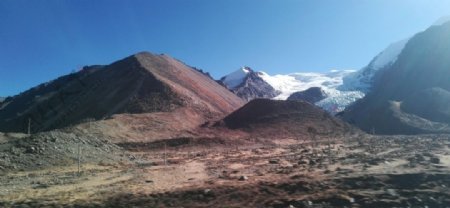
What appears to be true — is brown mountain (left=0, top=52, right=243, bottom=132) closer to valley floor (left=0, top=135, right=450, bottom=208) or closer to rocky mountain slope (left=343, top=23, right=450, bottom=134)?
rocky mountain slope (left=343, top=23, right=450, bottom=134)

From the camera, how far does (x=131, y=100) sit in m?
86.4

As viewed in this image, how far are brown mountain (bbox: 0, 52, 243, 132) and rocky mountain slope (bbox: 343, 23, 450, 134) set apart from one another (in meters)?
31.6

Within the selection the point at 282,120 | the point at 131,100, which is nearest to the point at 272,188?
the point at 282,120

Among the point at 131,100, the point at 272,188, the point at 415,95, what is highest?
the point at 131,100

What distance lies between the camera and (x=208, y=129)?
77.9 m

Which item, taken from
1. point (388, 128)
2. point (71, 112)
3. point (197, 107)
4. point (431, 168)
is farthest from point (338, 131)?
point (431, 168)

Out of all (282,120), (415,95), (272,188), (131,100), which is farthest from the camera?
(415,95)

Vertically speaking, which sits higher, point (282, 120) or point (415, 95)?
point (415, 95)

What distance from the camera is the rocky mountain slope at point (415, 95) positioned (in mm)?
92256

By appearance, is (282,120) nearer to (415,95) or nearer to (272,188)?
(415,95)

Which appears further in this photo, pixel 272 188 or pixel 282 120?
pixel 282 120

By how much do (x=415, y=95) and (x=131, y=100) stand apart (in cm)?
5826

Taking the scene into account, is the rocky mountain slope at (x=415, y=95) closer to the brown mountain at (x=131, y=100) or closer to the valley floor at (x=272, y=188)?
the brown mountain at (x=131, y=100)

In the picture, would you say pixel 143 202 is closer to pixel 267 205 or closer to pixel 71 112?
pixel 267 205
